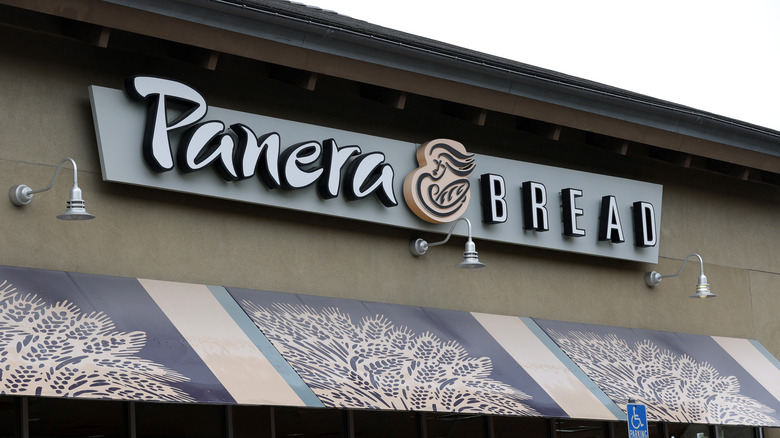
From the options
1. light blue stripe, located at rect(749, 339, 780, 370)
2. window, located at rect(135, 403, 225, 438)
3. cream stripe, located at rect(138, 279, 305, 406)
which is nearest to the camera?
cream stripe, located at rect(138, 279, 305, 406)

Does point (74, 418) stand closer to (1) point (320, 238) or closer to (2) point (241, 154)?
(2) point (241, 154)

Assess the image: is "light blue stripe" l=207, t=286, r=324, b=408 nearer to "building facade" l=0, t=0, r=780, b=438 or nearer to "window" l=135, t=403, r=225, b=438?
"building facade" l=0, t=0, r=780, b=438

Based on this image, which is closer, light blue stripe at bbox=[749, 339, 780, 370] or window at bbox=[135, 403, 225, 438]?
window at bbox=[135, 403, 225, 438]

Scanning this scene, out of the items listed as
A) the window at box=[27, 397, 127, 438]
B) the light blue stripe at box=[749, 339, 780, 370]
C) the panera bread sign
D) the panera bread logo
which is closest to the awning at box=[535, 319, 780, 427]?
the light blue stripe at box=[749, 339, 780, 370]

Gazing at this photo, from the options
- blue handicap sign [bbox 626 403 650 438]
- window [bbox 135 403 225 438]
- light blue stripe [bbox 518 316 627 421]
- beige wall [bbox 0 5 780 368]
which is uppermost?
beige wall [bbox 0 5 780 368]

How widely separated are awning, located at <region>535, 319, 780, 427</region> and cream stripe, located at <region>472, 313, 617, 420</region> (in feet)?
1.32

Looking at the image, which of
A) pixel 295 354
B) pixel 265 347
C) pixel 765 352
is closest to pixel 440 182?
pixel 295 354

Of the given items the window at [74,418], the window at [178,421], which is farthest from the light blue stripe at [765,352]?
the window at [74,418]

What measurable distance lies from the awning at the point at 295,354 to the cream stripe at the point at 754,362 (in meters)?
0.77

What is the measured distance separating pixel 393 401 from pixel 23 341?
412 centimetres

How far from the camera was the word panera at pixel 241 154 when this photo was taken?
1189cm

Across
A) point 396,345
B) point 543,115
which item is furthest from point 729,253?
point 396,345

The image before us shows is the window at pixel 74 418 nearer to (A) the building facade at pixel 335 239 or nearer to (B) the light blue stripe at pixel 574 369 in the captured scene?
(A) the building facade at pixel 335 239

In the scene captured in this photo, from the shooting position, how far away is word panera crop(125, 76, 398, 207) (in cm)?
1189
